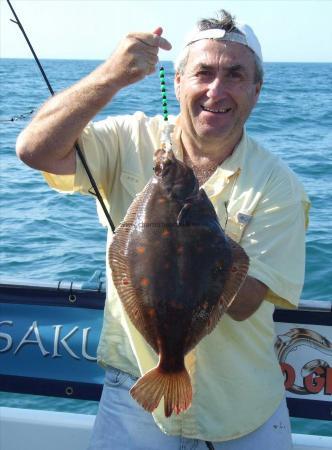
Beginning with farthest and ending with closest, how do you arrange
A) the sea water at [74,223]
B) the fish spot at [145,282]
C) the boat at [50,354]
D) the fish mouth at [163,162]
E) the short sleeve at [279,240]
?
the sea water at [74,223], the boat at [50,354], the short sleeve at [279,240], the fish mouth at [163,162], the fish spot at [145,282]

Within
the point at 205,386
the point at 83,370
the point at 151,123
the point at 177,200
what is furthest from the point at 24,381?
the point at 177,200

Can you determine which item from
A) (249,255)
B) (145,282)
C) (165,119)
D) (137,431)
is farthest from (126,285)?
(137,431)

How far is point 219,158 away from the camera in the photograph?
3.10 metres

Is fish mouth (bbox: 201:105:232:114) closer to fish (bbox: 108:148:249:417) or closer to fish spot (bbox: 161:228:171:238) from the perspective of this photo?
fish (bbox: 108:148:249:417)

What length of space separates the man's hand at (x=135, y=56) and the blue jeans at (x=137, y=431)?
51.7 inches

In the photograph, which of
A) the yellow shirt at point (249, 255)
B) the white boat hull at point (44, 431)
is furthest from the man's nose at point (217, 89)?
the white boat hull at point (44, 431)

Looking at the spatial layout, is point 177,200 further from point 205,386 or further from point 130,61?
point 205,386

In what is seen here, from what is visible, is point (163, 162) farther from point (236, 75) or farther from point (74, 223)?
point (74, 223)

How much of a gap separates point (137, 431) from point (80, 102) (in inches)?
56.3

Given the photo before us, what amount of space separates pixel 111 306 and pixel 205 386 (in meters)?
0.56

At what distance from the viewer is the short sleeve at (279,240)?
112 inches

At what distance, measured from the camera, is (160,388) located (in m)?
2.45

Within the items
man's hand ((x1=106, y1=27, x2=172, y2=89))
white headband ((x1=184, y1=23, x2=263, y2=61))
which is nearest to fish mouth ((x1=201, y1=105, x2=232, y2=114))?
white headband ((x1=184, y1=23, x2=263, y2=61))

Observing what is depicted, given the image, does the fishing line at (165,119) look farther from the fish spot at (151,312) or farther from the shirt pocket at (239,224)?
the fish spot at (151,312)
